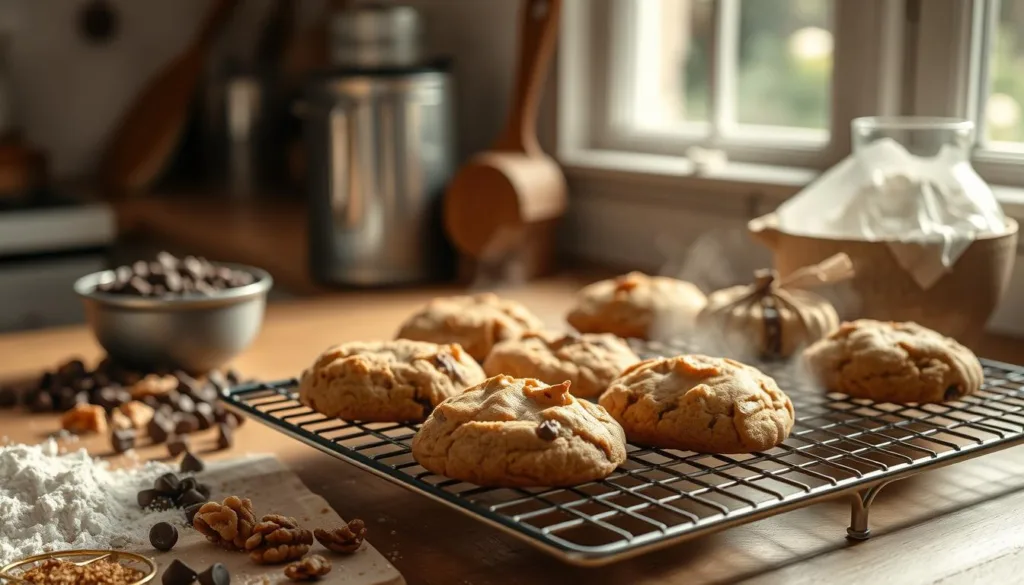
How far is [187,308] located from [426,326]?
33cm

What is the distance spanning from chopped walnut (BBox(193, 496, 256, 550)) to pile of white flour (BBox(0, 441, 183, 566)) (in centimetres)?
5

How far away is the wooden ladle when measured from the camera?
2.02m

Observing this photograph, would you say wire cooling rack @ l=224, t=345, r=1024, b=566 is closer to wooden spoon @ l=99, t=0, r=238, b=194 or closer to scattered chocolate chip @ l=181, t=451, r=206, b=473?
scattered chocolate chip @ l=181, t=451, r=206, b=473

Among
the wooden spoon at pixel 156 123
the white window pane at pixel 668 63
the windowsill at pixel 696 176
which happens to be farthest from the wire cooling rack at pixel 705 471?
the wooden spoon at pixel 156 123

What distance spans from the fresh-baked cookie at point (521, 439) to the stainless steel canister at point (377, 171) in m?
1.17

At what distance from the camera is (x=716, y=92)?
2.09 m

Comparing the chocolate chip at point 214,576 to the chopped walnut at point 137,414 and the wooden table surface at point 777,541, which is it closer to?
the wooden table surface at point 777,541

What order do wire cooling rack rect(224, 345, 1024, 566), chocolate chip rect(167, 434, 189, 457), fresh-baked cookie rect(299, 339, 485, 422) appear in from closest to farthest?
1. wire cooling rack rect(224, 345, 1024, 566)
2. fresh-baked cookie rect(299, 339, 485, 422)
3. chocolate chip rect(167, 434, 189, 457)

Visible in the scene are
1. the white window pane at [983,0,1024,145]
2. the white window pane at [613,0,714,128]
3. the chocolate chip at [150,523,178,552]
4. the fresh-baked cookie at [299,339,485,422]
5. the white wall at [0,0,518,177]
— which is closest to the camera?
the chocolate chip at [150,523,178,552]

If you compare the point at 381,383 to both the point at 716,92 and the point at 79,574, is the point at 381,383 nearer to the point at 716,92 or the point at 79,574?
the point at 79,574

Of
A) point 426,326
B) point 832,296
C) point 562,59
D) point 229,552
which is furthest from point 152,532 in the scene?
point 562,59

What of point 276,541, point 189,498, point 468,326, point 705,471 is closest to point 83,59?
point 468,326

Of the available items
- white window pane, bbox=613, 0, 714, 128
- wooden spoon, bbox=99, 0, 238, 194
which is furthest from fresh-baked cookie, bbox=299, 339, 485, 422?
wooden spoon, bbox=99, 0, 238, 194

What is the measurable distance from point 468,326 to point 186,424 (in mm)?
325
